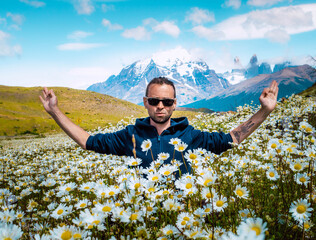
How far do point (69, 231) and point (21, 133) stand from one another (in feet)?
154

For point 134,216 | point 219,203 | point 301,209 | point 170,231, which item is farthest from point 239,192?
point 134,216

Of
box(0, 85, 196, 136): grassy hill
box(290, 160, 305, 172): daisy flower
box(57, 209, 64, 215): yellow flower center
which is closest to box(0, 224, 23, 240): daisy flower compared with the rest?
box(57, 209, 64, 215): yellow flower center

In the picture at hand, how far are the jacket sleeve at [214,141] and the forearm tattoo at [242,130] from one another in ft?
0.37

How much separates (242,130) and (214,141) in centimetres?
49

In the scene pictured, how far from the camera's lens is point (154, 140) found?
3324 mm

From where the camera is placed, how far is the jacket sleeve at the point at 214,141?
3252 millimetres

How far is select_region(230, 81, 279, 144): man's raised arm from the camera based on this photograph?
266 cm

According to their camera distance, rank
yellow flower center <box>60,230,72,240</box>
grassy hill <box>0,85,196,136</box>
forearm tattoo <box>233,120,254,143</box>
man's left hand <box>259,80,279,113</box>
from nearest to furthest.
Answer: yellow flower center <box>60,230,72,240</box> → man's left hand <box>259,80,279,113</box> → forearm tattoo <box>233,120,254,143</box> → grassy hill <box>0,85,196,136</box>

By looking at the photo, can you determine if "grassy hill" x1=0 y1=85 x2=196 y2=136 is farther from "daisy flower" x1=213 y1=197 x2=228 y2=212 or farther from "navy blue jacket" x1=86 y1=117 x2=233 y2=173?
"daisy flower" x1=213 y1=197 x2=228 y2=212

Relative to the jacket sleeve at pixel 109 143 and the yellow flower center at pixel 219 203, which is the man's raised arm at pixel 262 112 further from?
the jacket sleeve at pixel 109 143

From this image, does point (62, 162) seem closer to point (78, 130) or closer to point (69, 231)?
point (78, 130)

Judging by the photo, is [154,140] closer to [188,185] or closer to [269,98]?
[188,185]

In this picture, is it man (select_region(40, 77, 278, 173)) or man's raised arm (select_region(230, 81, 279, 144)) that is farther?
man (select_region(40, 77, 278, 173))

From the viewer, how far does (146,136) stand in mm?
3439
